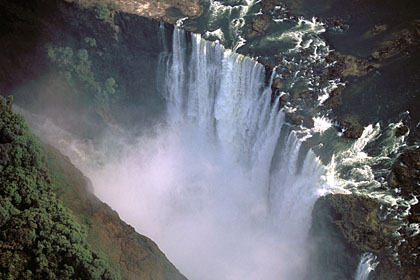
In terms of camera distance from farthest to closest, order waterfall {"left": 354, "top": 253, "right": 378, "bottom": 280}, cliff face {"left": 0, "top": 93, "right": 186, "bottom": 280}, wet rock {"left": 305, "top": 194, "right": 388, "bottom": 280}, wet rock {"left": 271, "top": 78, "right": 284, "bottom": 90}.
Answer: wet rock {"left": 271, "top": 78, "right": 284, "bottom": 90} → wet rock {"left": 305, "top": 194, "right": 388, "bottom": 280} → waterfall {"left": 354, "top": 253, "right": 378, "bottom": 280} → cliff face {"left": 0, "top": 93, "right": 186, "bottom": 280}

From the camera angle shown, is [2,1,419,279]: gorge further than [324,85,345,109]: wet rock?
No

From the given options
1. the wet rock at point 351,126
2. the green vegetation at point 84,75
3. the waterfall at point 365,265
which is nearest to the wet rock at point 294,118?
the wet rock at point 351,126

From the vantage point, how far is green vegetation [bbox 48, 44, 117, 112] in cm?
2486

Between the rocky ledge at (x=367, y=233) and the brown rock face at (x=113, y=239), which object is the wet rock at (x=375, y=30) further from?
the brown rock face at (x=113, y=239)

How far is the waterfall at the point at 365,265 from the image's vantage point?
14892 millimetres

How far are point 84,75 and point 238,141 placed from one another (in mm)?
10556

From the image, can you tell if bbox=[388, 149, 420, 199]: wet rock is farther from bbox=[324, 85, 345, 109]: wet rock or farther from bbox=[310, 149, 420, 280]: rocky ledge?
bbox=[324, 85, 345, 109]: wet rock

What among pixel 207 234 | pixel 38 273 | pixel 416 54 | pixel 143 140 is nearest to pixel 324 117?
pixel 416 54

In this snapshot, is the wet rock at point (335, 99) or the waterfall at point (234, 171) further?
the wet rock at point (335, 99)

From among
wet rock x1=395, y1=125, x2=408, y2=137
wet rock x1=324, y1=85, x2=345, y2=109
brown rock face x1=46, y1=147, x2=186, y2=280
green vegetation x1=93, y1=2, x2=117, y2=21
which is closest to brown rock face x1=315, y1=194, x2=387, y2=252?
wet rock x1=395, y1=125, x2=408, y2=137

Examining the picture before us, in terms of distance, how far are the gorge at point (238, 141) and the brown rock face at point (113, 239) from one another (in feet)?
1.10

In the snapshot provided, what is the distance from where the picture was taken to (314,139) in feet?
61.2

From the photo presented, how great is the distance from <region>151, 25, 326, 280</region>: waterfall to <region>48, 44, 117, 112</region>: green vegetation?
3.79 metres

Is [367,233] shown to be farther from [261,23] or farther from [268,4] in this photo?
[268,4]
